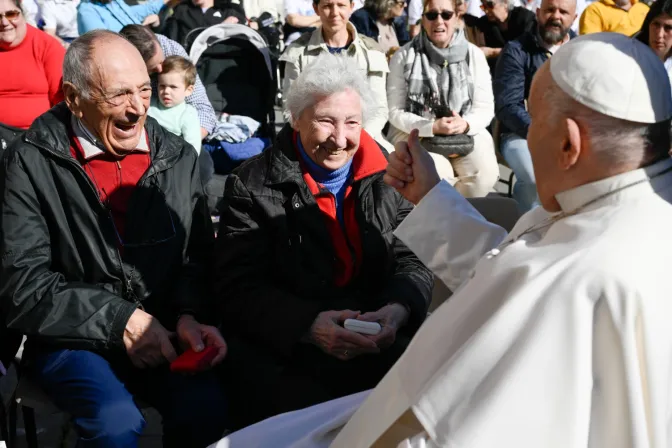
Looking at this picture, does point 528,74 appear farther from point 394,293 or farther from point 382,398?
point 382,398

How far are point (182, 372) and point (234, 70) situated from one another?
416 cm

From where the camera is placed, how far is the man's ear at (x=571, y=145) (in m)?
1.66

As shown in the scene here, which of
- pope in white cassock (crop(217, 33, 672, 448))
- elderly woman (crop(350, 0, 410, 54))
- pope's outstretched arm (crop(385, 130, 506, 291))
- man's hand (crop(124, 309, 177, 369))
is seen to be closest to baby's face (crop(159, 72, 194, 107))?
man's hand (crop(124, 309, 177, 369))

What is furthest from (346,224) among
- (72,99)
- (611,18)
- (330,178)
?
(611,18)

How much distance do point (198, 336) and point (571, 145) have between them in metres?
1.59

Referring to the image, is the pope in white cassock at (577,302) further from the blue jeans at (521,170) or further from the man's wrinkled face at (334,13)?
the man's wrinkled face at (334,13)

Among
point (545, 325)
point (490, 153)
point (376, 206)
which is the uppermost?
point (545, 325)

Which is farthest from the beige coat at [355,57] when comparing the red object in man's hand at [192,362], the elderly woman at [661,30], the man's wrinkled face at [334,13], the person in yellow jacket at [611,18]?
the red object in man's hand at [192,362]

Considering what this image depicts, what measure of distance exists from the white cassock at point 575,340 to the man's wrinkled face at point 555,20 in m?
4.34

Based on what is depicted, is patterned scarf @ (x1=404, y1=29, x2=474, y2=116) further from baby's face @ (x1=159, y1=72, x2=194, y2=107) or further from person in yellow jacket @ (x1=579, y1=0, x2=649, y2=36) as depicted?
person in yellow jacket @ (x1=579, y1=0, x2=649, y2=36)

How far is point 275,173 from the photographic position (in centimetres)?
302

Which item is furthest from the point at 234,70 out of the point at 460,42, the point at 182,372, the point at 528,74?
the point at 182,372

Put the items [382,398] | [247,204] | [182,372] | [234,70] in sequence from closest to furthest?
1. [382,398]
2. [182,372]
3. [247,204]
4. [234,70]

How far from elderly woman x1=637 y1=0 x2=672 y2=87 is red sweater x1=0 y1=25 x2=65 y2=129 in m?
3.74
